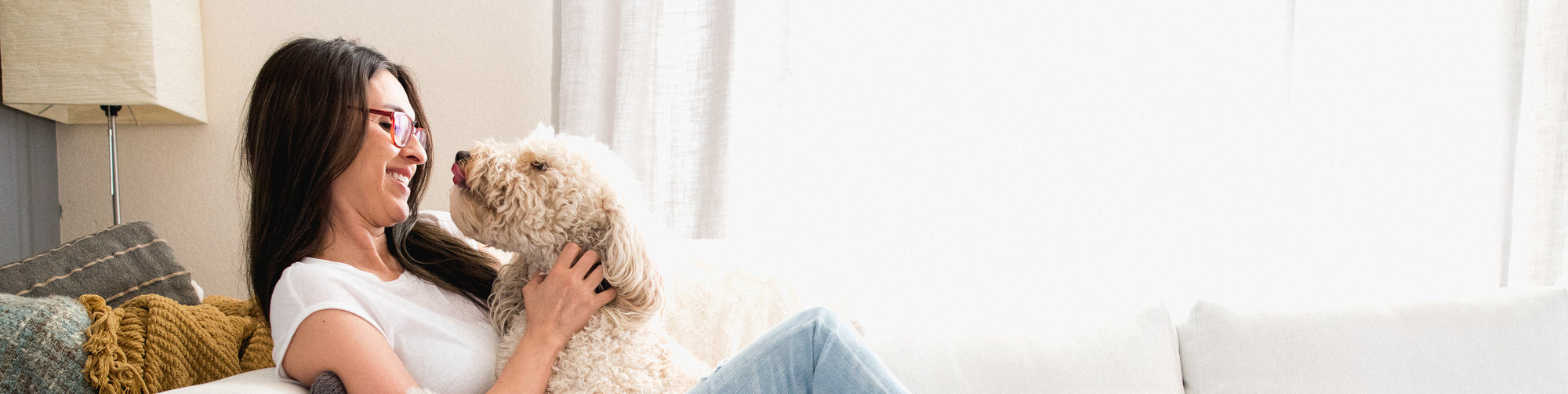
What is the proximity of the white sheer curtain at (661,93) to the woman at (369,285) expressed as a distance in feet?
3.09

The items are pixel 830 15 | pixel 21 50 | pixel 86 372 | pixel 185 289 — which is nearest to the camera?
pixel 86 372

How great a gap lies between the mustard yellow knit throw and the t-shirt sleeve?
0.21m

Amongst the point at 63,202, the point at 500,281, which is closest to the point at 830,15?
the point at 500,281

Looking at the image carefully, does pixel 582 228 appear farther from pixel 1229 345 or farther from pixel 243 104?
pixel 243 104

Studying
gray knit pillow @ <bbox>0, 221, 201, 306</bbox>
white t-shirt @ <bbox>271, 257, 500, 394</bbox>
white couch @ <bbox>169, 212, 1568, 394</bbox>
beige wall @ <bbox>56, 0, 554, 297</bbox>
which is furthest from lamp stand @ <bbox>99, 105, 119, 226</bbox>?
white t-shirt @ <bbox>271, 257, 500, 394</bbox>

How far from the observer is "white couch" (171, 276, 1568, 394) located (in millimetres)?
1587

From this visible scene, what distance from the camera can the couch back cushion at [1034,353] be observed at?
1.58 metres

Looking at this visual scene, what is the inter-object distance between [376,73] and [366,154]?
0.14m

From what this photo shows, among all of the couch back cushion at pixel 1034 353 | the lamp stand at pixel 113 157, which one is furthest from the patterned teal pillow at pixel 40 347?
the couch back cushion at pixel 1034 353

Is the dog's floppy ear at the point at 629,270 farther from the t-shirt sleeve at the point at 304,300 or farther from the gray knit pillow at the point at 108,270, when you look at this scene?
the gray knit pillow at the point at 108,270

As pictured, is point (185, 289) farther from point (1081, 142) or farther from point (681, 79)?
point (1081, 142)

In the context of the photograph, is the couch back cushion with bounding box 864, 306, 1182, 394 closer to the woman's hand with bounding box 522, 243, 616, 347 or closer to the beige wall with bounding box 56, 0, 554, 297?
the woman's hand with bounding box 522, 243, 616, 347

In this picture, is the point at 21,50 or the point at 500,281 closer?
the point at 500,281

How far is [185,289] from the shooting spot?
148 centimetres
